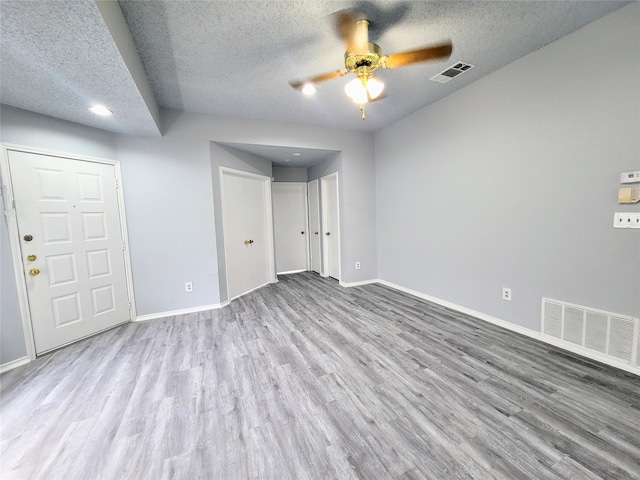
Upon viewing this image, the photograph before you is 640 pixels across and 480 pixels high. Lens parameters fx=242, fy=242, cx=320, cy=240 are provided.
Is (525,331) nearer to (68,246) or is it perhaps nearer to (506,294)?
(506,294)

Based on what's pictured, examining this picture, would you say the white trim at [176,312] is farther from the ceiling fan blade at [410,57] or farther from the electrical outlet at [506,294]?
the electrical outlet at [506,294]

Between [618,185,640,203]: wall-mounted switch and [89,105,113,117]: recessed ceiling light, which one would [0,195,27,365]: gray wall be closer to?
[89,105,113,117]: recessed ceiling light

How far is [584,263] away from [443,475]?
2.10 metres

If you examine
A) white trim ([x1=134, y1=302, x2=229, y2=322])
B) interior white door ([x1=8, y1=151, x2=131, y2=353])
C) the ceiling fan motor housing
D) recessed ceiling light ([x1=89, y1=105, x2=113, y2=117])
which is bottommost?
white trim ([x1=134, y1=302, x2=229, y2=322])

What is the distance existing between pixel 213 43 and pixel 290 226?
3890 millimetres

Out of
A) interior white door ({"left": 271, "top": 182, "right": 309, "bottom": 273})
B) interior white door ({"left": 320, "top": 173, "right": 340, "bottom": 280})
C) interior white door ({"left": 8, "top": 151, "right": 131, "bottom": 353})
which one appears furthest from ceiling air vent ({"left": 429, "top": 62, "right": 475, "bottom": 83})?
interior white door ({"left": 8, "top": 151, "right": 131, "bottom": 353})

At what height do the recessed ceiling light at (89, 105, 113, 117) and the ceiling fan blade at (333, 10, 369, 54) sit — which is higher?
the ceiling fan blade at (333, 10, 369, 54)

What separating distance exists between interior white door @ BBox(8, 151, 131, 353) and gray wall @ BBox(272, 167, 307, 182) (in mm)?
2938

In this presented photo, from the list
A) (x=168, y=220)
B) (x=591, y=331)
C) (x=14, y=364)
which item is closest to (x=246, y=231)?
(x=168, y=220)

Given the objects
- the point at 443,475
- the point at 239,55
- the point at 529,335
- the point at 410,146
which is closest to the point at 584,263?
the point at 529,335

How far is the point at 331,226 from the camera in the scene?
16.1ft

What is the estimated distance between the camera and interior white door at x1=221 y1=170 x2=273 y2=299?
3.83 metres

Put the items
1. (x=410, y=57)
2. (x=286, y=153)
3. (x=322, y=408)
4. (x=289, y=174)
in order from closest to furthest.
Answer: (x=322, y=408), (x=410, y=57), (x=286, y=153), (x=289, y=174)

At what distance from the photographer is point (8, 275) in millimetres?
2213
